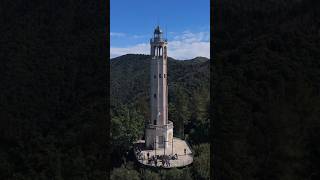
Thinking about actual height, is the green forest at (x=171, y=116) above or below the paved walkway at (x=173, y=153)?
above

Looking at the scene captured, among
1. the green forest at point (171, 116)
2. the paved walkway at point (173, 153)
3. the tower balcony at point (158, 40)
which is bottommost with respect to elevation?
the paved walkway at point (173, 153)

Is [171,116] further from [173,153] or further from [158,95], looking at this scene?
[173,153]

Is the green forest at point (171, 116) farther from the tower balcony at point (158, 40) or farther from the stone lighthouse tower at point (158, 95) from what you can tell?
the tower balcony at point (158, 40)
